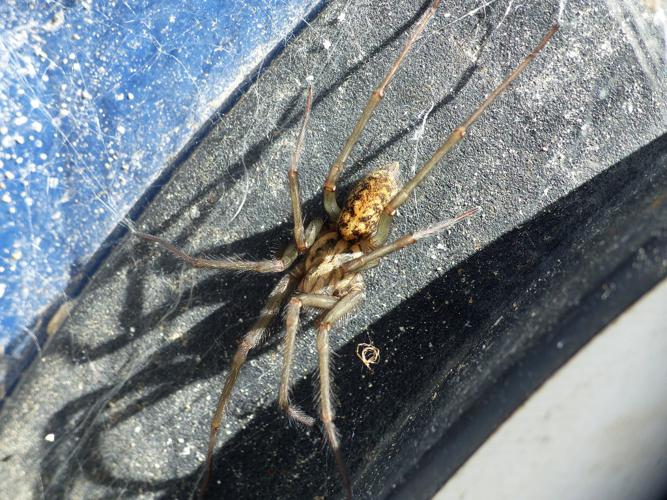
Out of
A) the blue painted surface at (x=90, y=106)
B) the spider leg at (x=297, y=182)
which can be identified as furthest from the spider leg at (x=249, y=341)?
the blue painted surface at (x=90, y=106)

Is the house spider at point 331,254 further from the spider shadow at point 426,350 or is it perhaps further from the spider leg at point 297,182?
the spider shadow at point 426,350

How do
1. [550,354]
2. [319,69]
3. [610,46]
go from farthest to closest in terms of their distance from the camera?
[319,69], [610,46], [550,354]

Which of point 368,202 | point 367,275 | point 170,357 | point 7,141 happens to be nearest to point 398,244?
point 368,202

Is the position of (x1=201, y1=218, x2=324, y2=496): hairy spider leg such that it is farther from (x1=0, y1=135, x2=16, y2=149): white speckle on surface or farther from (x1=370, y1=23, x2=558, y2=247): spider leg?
(x1=0, y1=135, x2=16, y2=149): white speckle on surface

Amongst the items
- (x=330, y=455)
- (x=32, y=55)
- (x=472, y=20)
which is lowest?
(x=330, y=455)

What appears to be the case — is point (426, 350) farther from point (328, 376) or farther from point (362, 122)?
point (362, 122)

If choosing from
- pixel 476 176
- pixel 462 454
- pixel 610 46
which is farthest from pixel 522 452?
pixel 610 46

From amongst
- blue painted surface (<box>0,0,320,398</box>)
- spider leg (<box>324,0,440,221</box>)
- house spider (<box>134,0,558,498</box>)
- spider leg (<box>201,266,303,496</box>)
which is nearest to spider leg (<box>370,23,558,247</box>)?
house spider (<box>134,0,558,498</box>)

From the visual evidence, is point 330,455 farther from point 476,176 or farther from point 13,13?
point 13,13
